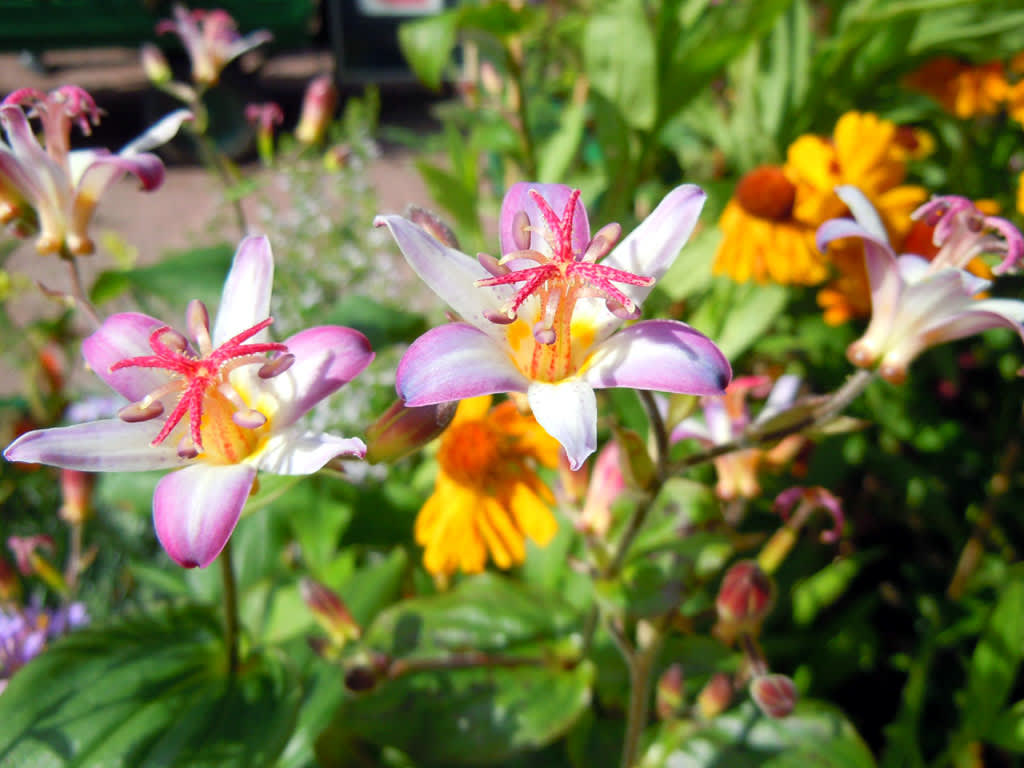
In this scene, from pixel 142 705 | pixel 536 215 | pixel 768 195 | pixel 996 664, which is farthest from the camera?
pixel 768 195

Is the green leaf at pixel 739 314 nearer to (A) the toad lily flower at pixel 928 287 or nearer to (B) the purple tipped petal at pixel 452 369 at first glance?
(A) the toad lily flower at pixel 928 287

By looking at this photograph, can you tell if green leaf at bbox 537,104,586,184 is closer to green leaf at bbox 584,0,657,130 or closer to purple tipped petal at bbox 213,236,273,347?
green leaf at bbox 584,0,657,130

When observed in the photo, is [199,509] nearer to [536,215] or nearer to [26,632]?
[536,215]

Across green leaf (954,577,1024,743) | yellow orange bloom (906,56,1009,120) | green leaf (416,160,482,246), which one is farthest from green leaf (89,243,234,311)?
yellow orange bloom (906,56,1009,120)

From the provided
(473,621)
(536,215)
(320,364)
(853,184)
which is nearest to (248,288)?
(320,364)

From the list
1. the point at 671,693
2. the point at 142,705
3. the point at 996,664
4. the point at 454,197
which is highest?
the point at 454,197

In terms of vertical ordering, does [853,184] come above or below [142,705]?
above

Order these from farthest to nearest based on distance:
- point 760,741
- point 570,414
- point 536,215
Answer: point 760,741, point 536,215, point 570,414

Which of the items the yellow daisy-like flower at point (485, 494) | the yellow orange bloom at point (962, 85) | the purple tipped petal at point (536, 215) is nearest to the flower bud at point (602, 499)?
the yellow daisy-like flower at point (485, 494)
